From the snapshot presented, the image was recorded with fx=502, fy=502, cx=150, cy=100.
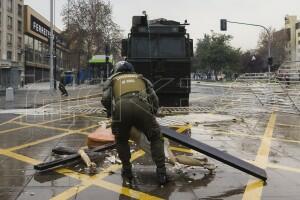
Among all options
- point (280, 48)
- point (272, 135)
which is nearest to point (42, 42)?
point (280, 48)

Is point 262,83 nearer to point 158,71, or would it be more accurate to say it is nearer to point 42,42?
point 158,71

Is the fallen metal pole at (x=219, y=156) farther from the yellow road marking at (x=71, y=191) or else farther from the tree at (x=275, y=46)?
the tree at (x=275, y=46)

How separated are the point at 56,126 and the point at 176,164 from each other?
690 cm

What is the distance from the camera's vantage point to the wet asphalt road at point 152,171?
20.6 feet

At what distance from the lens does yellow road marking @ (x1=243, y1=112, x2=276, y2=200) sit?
624 cm

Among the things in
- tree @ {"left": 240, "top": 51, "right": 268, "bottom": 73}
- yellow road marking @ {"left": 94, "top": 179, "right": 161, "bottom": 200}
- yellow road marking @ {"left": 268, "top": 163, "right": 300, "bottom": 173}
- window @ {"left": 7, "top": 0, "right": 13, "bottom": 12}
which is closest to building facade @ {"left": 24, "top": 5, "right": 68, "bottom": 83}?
window @ {"left": 7, "top": 0, "right": 13, "bottom": 12}

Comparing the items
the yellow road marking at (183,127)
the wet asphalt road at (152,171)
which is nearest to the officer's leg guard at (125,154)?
the wet asphalt road at (152,171)

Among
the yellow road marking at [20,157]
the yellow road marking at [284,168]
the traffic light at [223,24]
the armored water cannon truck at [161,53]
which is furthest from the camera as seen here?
the traffic light at [223,24]

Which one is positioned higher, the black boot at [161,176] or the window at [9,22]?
the window at [9,22]

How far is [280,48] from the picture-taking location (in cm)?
10562

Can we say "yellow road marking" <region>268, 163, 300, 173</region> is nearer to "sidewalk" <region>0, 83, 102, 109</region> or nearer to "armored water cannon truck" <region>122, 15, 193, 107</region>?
"armored water cannon truck" <region>122, 15, 193, 107</region>

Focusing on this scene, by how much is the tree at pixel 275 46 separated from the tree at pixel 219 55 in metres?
14.9

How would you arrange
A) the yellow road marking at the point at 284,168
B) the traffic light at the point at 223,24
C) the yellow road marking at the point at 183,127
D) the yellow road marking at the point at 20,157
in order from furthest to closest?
the traffic light at the point at 223,24
the yellow road marking at the point at 183,127
the yellow road marking at the point at 20,157
the yellow road marking at the point at 284,168

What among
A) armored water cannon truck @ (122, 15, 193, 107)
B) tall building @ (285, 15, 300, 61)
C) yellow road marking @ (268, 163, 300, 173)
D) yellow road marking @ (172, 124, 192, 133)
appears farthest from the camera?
tall building @ (285, 15, 300, 61)
